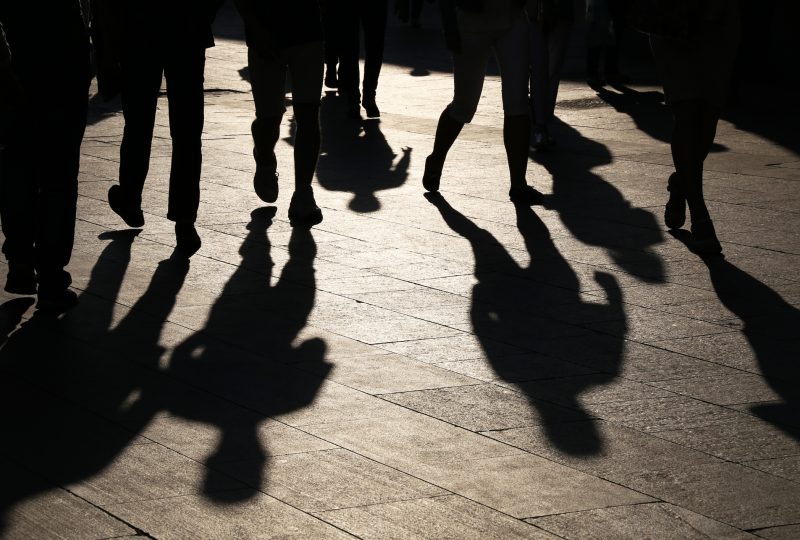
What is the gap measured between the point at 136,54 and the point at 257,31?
2.64 feet

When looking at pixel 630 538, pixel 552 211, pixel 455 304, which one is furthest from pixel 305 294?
pixel 630 538

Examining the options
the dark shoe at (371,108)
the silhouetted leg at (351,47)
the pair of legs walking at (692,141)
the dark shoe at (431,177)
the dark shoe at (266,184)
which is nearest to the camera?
the pair of legs walking at (692,141)

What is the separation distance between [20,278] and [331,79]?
360 inches

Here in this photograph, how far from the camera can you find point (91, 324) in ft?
19.0

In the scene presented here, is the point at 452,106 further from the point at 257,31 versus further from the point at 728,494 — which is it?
the point at 728,494

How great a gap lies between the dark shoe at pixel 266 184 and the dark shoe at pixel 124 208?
911 mm

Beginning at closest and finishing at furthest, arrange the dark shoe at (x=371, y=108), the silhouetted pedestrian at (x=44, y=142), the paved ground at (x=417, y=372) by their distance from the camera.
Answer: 1. the paved ground at (x=417, y=372)
2. the silhouetted pedestrian at (x=44, y=142)
3. the dark shoe at (x=371, y=108)

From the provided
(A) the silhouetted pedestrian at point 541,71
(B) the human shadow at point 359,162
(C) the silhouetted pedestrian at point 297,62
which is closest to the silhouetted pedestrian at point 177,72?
(C) the silhouetted pedestrian at point 297,62

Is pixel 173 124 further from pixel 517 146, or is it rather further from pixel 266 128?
pixel 517 146

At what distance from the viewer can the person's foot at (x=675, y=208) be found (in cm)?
761

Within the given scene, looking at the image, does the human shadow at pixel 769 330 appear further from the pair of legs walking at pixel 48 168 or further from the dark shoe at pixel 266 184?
the pair of legs walking at pixel 48 168

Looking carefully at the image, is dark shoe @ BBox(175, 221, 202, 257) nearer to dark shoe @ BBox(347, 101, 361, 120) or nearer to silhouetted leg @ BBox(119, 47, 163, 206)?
silhouetted leg @ BBox(119, 47, 163, 206)

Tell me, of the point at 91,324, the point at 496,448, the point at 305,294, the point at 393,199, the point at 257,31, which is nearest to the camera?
the point at 496,448

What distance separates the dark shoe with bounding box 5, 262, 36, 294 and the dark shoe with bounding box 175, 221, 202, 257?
102cm
